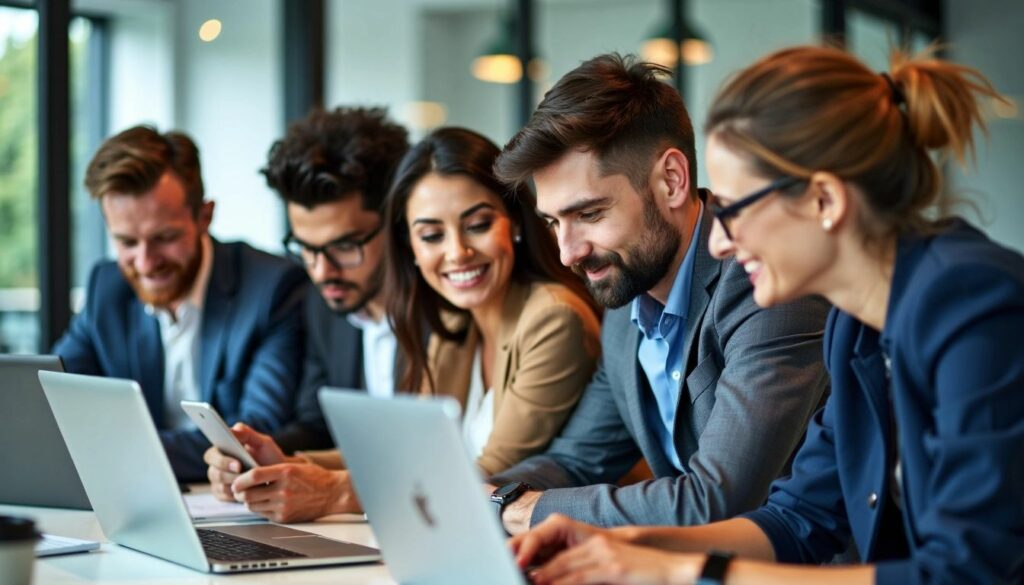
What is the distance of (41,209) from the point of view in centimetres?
387

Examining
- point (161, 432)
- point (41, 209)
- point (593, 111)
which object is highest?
point (593, 111)

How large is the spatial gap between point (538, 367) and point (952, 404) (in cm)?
148

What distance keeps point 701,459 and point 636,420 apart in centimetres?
43

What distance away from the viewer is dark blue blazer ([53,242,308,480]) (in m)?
3.64

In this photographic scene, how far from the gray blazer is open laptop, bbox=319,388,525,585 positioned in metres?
0.52

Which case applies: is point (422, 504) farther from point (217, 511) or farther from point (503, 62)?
point (503, 62)

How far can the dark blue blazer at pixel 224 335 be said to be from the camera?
143 inches

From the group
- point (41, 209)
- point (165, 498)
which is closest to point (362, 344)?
point (41, 209)

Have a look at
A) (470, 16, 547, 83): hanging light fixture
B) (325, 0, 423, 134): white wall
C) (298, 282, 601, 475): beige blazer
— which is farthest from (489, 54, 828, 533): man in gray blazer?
(325, 0, 423, 134): white wall

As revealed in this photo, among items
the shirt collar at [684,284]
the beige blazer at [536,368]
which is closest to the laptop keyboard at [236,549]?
the beige blazer at [536,368]

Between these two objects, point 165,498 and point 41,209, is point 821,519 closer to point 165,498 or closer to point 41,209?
point 165,498

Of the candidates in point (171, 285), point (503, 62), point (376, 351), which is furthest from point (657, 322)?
point (503, 62)

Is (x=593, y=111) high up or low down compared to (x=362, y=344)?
up

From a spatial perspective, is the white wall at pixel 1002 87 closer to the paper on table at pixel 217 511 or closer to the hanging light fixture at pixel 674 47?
the hanging light fixture at pixel 674 47
